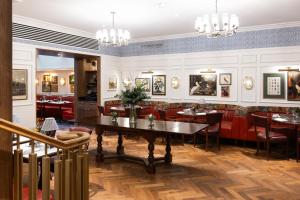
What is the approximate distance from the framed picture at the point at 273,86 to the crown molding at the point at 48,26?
17.2 ft

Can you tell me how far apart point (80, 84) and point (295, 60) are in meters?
7.13

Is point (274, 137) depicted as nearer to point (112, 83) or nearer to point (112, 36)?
point (112, 36)

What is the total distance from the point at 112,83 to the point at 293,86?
5.55m

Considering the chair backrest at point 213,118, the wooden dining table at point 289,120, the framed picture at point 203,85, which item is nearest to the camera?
the wooden dining table at point 289,120

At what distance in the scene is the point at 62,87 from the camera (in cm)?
1413

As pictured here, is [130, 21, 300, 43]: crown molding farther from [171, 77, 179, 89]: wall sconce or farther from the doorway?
the doorway

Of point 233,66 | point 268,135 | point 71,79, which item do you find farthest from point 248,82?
point 71,79

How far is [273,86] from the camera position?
23.6ft

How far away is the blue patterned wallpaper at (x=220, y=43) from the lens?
23.1 ft

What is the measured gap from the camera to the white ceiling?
5449 millimetres

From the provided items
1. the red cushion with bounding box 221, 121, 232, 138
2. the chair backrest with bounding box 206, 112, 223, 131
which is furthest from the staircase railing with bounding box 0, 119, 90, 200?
the red cushion with bounding box 221, 121, 232, 138

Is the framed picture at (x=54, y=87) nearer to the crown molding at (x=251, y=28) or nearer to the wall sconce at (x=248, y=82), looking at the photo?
the crown molding at (x=251, y=28)

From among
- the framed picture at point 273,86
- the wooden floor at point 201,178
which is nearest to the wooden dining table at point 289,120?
the wooden floor at point 201,178

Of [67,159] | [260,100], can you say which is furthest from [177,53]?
[67,159]
